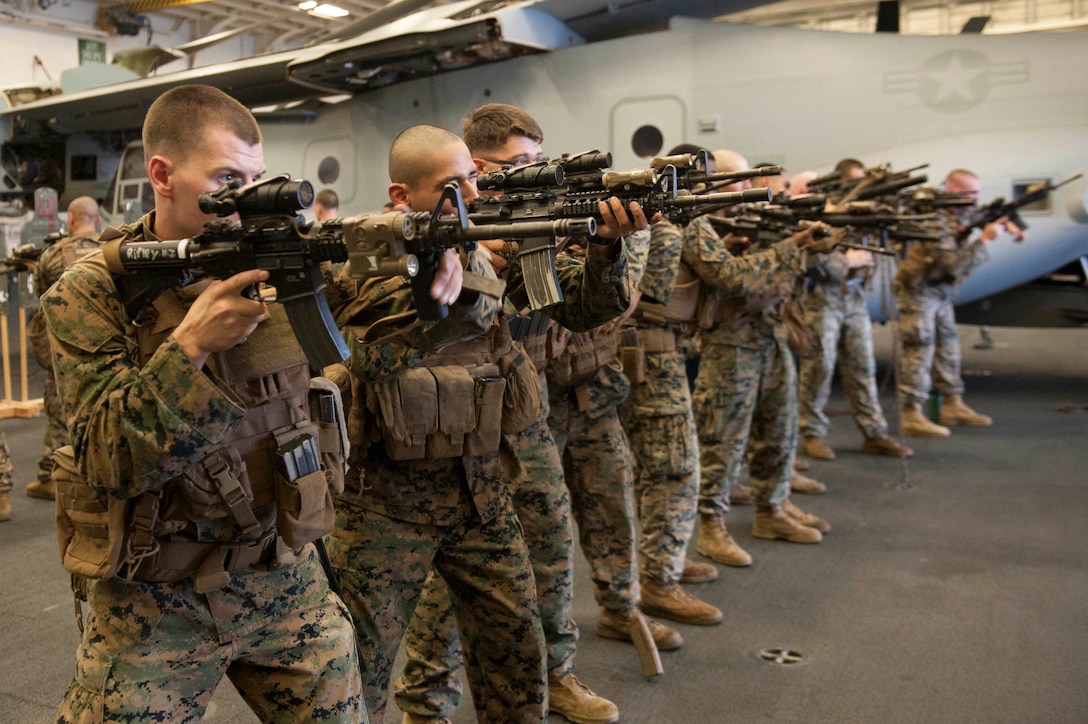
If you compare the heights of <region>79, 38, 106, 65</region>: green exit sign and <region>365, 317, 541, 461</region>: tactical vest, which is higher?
<region>79, 38, 106, 65</region>: green exit sign

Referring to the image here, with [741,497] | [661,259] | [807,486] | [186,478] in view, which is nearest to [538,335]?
[661,259]

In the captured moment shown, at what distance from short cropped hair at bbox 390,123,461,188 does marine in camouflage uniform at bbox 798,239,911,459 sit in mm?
4193

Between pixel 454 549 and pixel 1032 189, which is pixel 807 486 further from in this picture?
pixel 454 549

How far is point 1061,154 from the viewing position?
6.66 metres


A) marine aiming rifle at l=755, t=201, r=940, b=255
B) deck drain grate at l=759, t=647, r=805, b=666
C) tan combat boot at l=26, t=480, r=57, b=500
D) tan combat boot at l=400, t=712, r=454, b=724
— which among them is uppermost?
marine aiming rifle at l=755, t=201, r=940, b=255

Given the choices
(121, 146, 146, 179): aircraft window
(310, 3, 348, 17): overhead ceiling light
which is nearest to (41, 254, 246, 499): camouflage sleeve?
(121, 146, 146, 179): aircraft window

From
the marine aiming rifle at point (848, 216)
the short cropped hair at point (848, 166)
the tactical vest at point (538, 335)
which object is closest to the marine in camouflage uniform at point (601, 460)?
the tactical vest at point (538, 335)

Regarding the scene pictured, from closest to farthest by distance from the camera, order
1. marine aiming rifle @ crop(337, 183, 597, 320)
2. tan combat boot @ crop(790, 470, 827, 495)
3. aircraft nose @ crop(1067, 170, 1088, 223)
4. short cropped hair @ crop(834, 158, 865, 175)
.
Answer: marine aiming rifle @ crop(337, 183, 597, 320) < tan combat boot @ crop(790, 470, 827, 495) < short cropped hair @ crop(834, 158, 865, 175) < aircraft nose @ crop(1067, 170, 1088, 223)

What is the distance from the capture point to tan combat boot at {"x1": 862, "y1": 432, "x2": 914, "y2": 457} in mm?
6270

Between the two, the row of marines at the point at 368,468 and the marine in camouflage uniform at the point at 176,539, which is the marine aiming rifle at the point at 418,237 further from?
the marine in camouflage uniform at the point at 176,539

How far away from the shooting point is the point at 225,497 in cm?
153

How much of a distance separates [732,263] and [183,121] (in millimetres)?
2769

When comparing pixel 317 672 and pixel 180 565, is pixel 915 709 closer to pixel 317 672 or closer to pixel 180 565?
pixel 317 672

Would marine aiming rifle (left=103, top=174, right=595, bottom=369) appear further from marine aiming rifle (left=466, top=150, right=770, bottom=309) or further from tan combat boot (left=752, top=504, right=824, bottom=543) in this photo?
tan combat boot (left=752, top=504, right=824, bottom=543)
